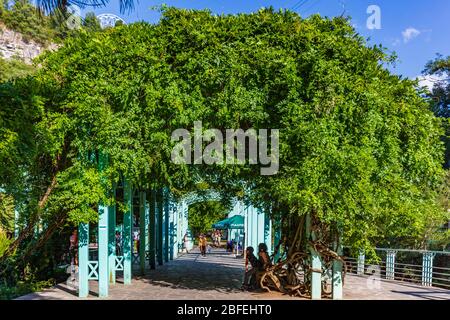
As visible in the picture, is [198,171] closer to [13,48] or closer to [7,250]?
[7,250]

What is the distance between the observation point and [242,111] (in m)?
10.3

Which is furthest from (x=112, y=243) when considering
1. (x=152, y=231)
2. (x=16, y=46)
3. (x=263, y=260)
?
(x=16, y=46)

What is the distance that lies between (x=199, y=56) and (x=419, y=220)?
563 cm

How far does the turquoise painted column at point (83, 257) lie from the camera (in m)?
10.8

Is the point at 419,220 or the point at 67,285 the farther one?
the point at 67,285

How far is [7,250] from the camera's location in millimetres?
10656

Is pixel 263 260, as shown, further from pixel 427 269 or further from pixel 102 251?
pixel 427 269

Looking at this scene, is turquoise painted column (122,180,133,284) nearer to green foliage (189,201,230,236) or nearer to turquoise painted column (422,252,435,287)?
turquoise painted column (422,252,435,287)

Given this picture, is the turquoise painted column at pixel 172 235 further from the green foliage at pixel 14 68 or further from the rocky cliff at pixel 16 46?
the rocky cliff at pixel 16 46

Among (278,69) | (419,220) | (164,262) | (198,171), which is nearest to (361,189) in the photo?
(419,220)

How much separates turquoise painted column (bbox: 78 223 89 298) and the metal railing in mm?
6061

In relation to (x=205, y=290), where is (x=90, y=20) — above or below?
above

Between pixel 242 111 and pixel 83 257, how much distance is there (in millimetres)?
4605

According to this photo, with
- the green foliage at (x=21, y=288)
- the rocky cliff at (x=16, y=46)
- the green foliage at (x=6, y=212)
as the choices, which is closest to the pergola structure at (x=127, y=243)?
the green foliage at (x=21, y=288)
